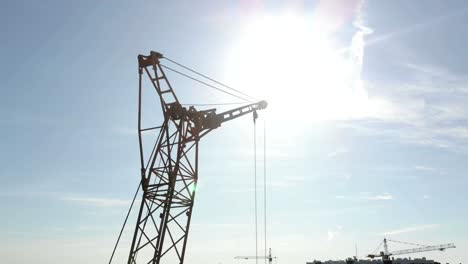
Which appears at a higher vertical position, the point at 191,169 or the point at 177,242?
the point at 191,169

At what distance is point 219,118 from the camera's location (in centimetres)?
3609

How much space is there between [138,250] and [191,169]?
23.9ft

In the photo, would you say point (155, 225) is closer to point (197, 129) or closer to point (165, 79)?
point (197, 129)

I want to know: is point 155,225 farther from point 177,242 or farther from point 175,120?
point 175,120

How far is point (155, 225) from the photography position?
102 ft

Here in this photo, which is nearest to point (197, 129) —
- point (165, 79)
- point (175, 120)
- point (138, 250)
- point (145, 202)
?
point (175, 120)


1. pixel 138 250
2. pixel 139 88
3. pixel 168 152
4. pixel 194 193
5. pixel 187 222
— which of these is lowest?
pixel 138 250

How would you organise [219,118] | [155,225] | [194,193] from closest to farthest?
[155,225], [194,193], [219,118]

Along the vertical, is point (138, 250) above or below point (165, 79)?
below

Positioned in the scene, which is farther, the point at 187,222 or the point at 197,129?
the point at 197,129

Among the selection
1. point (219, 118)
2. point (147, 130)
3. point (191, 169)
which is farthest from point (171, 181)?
point (219, 118)

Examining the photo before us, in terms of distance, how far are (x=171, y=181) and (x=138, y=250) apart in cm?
574

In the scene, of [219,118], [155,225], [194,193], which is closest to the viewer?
[155,225]

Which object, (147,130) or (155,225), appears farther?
(147,130)
